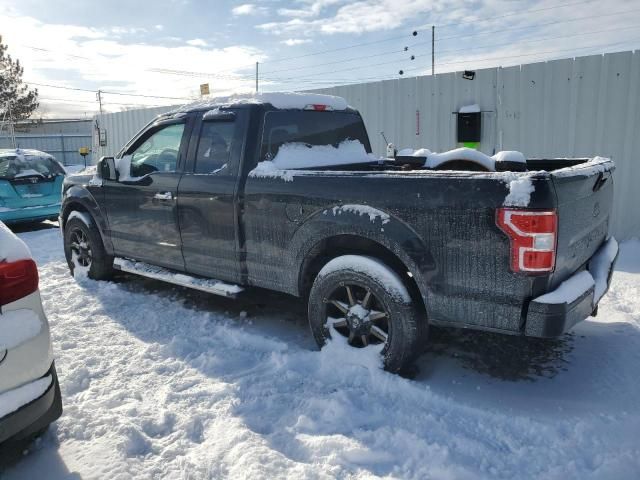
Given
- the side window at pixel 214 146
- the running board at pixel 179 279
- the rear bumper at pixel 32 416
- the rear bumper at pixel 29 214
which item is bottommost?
the rear bumper at pixel 32 416

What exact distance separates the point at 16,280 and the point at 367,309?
206cm

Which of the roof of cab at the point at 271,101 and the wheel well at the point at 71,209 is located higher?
the roof of cab at the point at 271,101

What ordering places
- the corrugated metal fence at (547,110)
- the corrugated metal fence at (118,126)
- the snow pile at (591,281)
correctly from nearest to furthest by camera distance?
the snow pile at (591,281) < the corrugated metal fence at (547,110) < the corrugated metal fence at (118,126)

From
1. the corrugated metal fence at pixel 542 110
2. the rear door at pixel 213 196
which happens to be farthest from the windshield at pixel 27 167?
the rear door at pixel 213 196

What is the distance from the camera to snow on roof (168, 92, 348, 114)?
14.1 ft

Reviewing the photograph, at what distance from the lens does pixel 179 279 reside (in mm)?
4652

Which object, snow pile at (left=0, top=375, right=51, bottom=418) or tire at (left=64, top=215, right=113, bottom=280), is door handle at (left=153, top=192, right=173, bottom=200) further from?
snow pile at (left=0, top=375, right=51, bottom=418)

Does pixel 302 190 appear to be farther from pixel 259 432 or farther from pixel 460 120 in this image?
pixel 460 120

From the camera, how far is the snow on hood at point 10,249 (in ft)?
7.80

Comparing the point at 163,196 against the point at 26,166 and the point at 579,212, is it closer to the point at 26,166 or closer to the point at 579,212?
the point at 579,212

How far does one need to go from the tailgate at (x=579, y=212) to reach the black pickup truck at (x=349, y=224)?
0.01 metres

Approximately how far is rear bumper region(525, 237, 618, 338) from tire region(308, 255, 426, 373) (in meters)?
0.73

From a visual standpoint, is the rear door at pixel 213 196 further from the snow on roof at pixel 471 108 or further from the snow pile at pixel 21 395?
the snow on roof at pixel 471 108

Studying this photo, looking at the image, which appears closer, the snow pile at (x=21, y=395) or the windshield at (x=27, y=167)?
the snow pile at (x=21, y=395)
